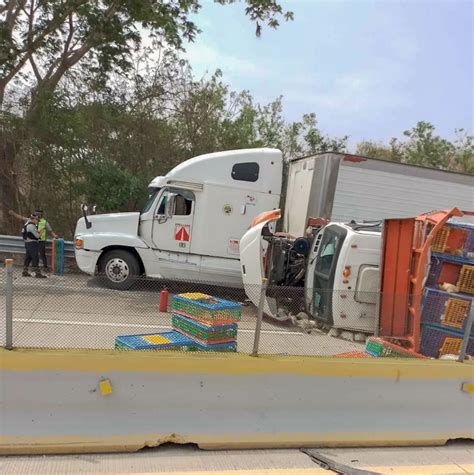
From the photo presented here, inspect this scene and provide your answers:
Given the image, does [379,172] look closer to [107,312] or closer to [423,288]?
[423,288]

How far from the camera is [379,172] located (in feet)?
37.4

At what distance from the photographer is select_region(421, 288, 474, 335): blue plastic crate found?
6426 millimetres

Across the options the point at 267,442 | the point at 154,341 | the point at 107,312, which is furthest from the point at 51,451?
the point at 107,312

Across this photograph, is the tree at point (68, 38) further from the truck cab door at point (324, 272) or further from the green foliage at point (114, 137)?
the truck cab door at point (324, 272)

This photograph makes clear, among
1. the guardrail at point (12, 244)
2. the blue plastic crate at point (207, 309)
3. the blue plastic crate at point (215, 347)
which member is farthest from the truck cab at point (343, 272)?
the guardrail at point (12, 244)

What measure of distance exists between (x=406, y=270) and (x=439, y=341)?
3.63 feet

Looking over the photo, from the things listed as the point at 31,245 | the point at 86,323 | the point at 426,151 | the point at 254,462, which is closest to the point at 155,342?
the point at 254,462

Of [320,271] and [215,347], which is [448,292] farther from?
[215,347]

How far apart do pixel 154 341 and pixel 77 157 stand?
11.7 meters

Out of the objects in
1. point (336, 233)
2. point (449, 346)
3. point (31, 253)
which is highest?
point (336, 233)

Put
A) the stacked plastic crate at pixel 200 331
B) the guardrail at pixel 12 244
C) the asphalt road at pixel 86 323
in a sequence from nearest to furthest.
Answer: the stacked plastic crate at pixel 200 331, the asphalt road at pixel 86 323, the guardrail at pixel 12 244

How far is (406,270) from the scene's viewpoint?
7262mm

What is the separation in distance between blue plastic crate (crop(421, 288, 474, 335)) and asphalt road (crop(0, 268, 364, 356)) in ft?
4.15

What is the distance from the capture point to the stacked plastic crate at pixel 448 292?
6457mm
